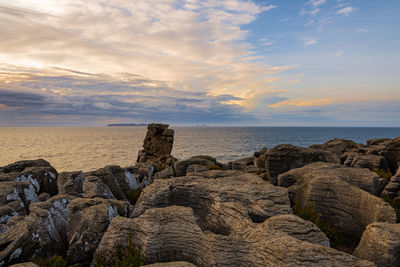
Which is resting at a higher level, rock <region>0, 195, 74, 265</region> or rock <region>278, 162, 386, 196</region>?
rock <region>278, 162, 386, 196</region>

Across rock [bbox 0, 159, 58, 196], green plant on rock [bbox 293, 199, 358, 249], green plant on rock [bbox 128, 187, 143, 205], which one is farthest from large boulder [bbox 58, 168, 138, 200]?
green plant on rock [bbox 293, 199, 358, 249]

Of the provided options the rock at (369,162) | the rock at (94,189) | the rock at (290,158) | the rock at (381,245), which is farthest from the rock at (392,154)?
the rock at (94,189)

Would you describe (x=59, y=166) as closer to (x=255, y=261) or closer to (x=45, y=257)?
(x=45, y=257)

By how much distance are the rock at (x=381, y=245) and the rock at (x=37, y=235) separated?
11.0m

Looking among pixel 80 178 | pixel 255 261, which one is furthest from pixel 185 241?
pixel 80 178

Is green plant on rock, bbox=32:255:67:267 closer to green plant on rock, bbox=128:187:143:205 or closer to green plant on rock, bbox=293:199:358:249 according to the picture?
green plant on rock, bbox=128:187:143:205

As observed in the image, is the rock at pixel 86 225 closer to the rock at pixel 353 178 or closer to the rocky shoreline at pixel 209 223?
the rocky shoreline at pixel 209 223

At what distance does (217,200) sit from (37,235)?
278 inches

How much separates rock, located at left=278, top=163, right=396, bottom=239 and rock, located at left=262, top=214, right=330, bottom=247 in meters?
4.35

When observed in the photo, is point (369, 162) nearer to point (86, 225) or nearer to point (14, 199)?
point (86, 225)

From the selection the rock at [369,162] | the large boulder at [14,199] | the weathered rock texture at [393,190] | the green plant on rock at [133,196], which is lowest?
the green plant on rock at [133,196]

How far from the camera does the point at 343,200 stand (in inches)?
447

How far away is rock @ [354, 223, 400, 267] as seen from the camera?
712cm

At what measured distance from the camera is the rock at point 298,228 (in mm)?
7426
